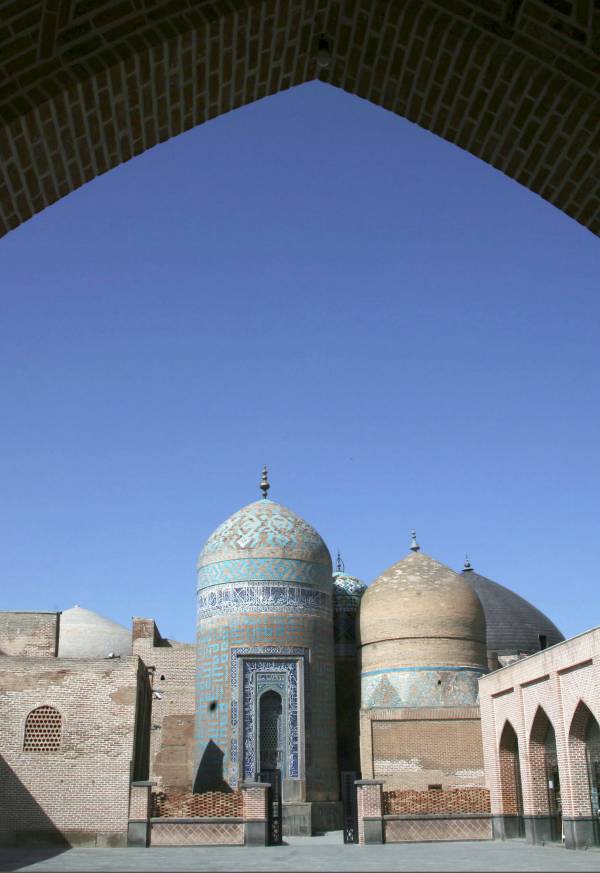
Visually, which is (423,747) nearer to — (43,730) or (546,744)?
(546,744)

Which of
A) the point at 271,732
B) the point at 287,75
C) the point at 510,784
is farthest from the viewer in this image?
the point at 271,732

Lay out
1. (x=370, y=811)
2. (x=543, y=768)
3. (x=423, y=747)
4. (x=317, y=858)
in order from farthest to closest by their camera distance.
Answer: (x=423, y=747), (x=370, y=811), (x=543, y=768), (x=317, y=858)

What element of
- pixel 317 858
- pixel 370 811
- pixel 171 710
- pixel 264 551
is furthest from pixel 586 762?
pixel 171 710

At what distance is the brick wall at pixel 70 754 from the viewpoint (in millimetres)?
16906

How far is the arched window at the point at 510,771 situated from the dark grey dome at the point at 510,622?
898 cm

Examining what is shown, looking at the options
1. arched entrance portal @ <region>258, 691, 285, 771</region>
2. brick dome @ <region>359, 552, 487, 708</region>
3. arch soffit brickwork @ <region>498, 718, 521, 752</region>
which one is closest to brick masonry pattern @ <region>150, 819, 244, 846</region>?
arched entrance portal @ <region>258, 691, 285, 771</region>

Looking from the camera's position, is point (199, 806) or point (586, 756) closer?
point (586, 756)

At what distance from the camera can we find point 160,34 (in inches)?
126

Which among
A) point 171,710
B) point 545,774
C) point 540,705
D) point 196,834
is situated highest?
point 171,710

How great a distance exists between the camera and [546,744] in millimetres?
17172

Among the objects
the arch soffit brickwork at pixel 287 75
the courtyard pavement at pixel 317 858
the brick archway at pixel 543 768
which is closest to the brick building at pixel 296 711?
the brick archway at pixel 543 768

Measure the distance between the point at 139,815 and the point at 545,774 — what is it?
7.68m

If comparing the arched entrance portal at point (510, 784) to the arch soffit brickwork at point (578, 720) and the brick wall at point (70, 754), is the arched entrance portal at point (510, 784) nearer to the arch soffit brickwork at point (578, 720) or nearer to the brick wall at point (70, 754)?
the arch soffit brickwork at point (578, 720)

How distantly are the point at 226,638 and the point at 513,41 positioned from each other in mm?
19950
